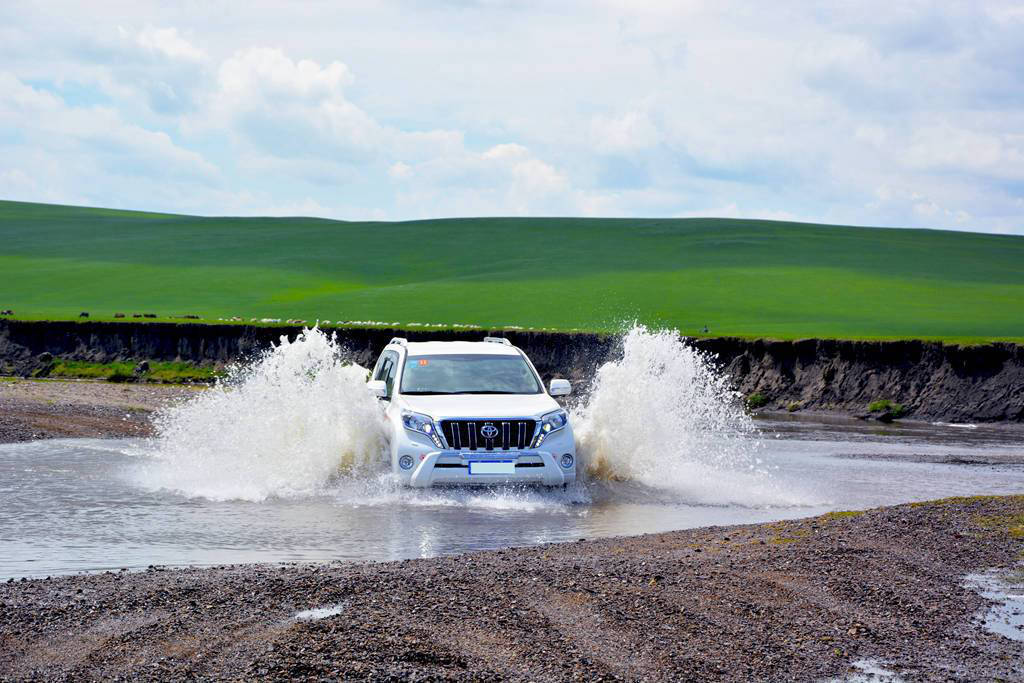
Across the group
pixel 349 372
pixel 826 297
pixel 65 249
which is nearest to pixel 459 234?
pixel 65 249

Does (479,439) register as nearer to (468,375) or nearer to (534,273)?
(468,375)

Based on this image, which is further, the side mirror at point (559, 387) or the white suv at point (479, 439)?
the side mirror at point (559, 387)

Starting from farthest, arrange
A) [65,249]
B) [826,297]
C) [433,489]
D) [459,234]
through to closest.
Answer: [459,234], [65,249], [826,297], [433,489]

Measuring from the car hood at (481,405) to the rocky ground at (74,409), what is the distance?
9.85 m

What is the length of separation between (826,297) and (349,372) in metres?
46.7

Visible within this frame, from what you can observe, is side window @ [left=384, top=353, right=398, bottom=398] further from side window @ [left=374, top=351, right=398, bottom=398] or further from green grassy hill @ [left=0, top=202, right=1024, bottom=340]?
green grassy hill @ [left=0, top=202, right=1024, bottom=340]

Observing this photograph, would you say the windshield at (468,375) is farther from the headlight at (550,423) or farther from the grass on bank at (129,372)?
the grass on bank at (129,372)

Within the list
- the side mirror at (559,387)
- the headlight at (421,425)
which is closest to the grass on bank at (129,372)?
the side mirror at (559,387)

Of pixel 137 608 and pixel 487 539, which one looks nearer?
pixel 137 608

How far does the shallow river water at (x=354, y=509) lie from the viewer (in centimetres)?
1205

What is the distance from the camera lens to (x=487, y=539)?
42.2 ft

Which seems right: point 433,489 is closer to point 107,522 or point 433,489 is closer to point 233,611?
point 107,522


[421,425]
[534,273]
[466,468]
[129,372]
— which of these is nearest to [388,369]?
[421,425]

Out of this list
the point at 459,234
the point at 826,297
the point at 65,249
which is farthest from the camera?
the point at 459,234
